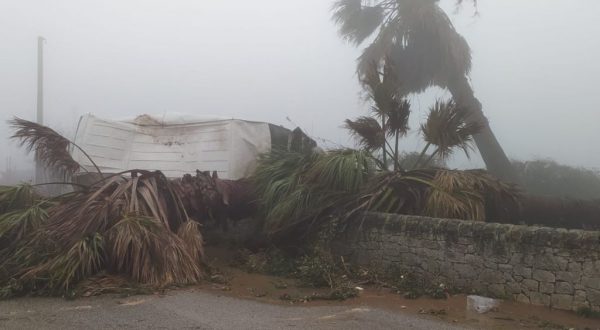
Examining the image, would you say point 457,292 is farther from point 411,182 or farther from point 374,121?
point 374,121

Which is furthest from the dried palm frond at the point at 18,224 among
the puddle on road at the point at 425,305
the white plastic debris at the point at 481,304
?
the white plastic debris at the point at 481,304

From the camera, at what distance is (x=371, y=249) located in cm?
1003

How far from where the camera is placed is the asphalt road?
6.73m

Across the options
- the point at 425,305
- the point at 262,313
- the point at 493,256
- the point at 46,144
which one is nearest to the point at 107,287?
the point at 262,313

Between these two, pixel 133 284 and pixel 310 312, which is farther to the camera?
pixel 133 284

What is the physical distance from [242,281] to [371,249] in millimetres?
2357

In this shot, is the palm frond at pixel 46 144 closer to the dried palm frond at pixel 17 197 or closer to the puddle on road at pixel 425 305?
the dried palm frond at pixel 17 197

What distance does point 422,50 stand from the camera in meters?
17.7

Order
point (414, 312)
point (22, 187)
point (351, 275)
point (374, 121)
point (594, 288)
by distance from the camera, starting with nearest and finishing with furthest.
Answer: point (594, 288), point (414, 312), point (351, 275), point (22, 187), point (374, 121)

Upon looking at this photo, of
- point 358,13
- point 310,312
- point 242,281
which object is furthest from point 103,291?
point 358,13

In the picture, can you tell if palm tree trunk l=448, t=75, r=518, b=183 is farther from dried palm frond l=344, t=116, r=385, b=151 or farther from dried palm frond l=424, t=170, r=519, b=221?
dried palm frond l=424, t=170, r=519, b=221

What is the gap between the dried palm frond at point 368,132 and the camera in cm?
1174

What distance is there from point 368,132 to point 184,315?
6035mm

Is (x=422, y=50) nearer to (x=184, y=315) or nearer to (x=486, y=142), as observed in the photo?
(x=486, y=142)
